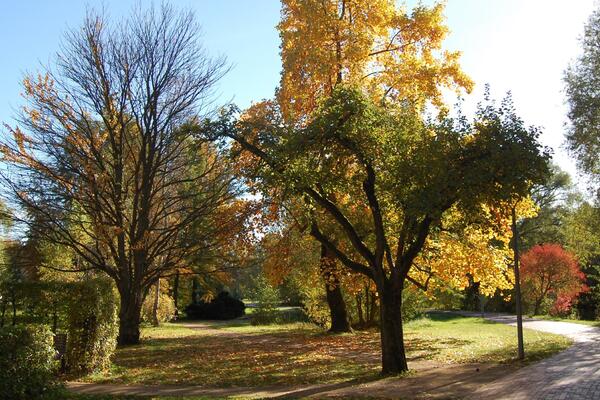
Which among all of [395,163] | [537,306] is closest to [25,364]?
[395,163]

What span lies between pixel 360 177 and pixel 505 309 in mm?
39320

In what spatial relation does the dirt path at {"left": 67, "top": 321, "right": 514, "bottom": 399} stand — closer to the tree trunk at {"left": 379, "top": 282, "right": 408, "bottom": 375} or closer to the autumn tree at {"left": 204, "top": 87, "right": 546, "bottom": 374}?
the tree trunk at {"left": 379, "top": 282, "right": 408, "bottom": 375}

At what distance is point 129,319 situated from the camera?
2072 centimetres

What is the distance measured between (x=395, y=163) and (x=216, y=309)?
119 ft

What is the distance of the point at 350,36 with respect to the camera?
703 inches

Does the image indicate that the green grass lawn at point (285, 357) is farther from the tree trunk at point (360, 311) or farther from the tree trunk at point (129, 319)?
the tree trunk at point (360, 311)

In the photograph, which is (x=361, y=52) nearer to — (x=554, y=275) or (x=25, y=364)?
(x=25, y=364)

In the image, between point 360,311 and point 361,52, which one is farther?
point 360,311

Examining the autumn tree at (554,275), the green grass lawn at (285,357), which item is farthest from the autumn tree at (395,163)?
the autumn tree at (554,275)

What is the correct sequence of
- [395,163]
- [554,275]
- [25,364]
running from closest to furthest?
[25,364] < [395,163] < [554,275]

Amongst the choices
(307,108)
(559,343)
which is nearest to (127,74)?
(307,108)

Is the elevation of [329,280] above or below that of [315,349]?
above

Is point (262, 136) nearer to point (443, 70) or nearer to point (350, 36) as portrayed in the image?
point (350, 36)

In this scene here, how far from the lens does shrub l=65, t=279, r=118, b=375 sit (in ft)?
40.9
